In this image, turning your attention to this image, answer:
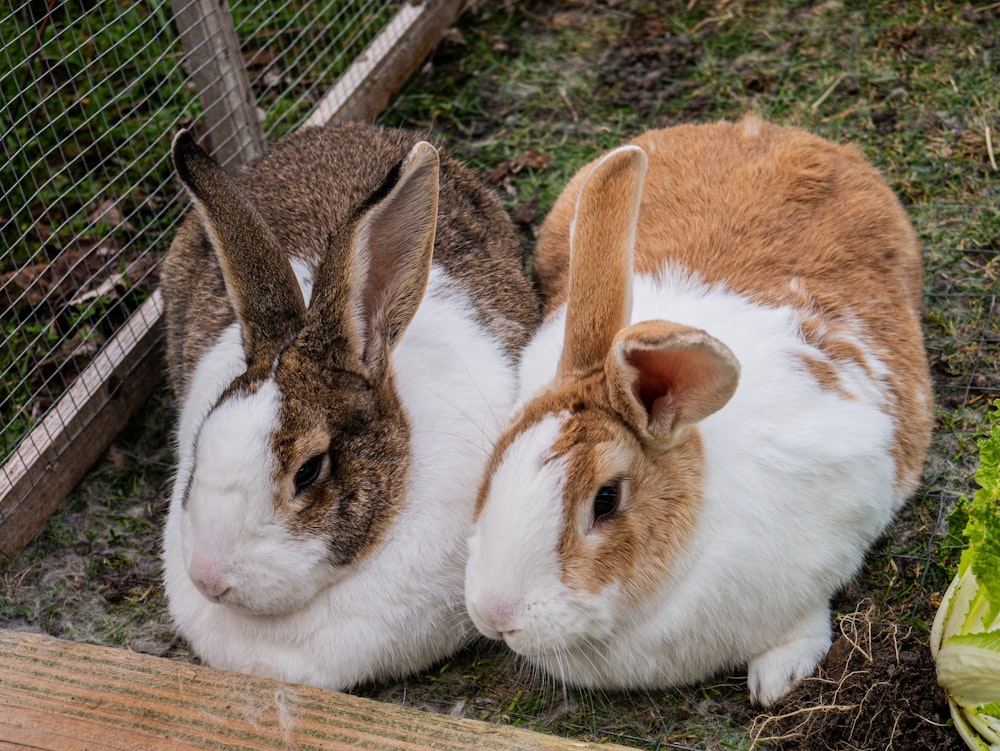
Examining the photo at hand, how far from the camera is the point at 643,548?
2867 mm

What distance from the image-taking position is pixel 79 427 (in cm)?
419

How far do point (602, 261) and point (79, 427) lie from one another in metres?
2.20

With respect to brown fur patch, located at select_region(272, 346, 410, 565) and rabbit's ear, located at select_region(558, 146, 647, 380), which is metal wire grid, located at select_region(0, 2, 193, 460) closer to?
brown fur patch, located at select_region(272, 346, 410, 565)

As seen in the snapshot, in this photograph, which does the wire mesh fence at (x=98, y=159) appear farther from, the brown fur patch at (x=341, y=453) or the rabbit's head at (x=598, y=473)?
the rabbit's head at (x=598, y=473)

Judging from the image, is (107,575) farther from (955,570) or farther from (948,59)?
(948,59)

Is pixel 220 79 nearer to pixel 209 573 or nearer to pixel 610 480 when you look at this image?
pixel 209 573

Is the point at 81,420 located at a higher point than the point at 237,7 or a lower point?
lower

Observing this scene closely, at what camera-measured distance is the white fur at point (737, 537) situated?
108 inches

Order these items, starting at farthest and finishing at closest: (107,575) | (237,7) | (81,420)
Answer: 1. (237,7)
2. (81,420)
3. (107,575)

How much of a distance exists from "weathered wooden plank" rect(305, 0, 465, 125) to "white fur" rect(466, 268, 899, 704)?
252cm

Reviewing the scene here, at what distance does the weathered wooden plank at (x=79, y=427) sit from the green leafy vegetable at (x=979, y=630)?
296cm

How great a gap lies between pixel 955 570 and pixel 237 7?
155 inches

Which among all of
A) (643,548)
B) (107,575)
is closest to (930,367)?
(643,548)

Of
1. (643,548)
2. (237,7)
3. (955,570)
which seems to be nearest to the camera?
(643,548)
